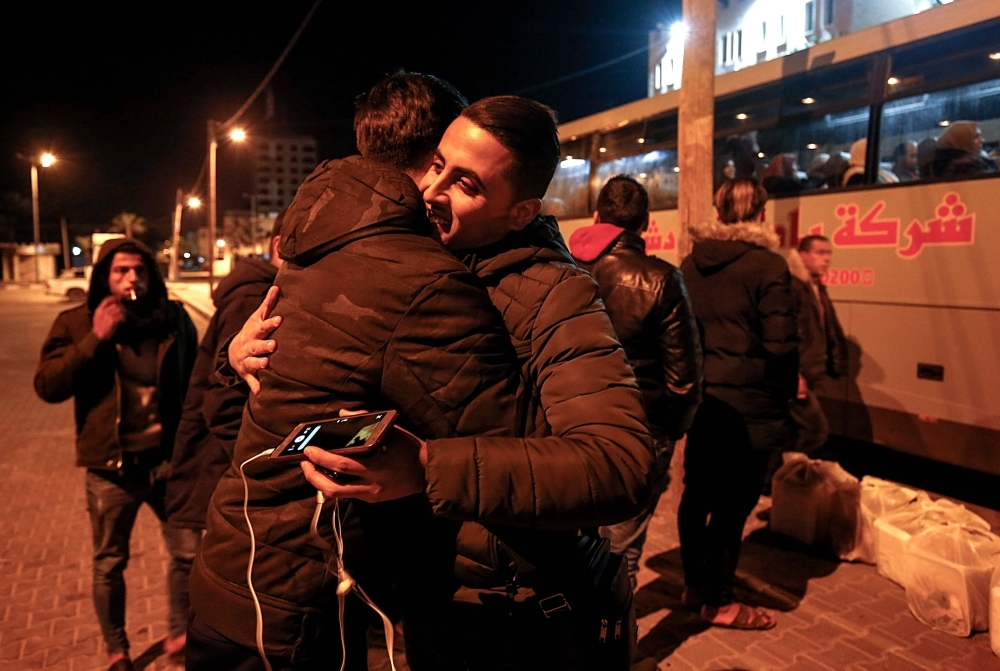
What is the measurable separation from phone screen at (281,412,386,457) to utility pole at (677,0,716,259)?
16.7 feet

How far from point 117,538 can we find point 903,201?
6370 millimetres

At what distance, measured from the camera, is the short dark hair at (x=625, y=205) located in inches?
144

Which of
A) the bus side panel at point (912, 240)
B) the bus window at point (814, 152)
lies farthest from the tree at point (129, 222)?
the bus side panel at point (912, 240)

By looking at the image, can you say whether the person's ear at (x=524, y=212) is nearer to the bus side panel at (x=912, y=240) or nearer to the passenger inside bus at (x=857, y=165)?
the bus side panel at (x=912, y=240)

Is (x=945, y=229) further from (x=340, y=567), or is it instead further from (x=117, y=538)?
(x=117, y=538)

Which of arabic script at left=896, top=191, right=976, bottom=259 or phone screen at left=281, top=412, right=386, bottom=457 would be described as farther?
arabic script at left=896, top=191, right=976, bottom=259

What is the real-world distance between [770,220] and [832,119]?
1.11 meters

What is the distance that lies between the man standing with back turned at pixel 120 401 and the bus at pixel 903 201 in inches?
223

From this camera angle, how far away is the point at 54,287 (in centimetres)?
4438

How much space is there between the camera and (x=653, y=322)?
3.51 m

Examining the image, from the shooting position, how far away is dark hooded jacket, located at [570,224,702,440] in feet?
11.5

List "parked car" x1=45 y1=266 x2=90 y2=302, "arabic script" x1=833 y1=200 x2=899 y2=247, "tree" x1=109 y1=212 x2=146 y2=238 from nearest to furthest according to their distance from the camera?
"arabic script" x1=833 y1=200 x2=899 y2=247
"parked car" x1=45 y1=266 x2=90 y2=302
"tree" x1=109 y1=212 x2=146 y2=238

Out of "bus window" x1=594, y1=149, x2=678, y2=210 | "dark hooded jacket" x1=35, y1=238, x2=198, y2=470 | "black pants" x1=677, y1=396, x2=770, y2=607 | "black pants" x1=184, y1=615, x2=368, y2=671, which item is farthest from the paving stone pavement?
"bus window" x1=594, y1=149, x2=678, y2=210

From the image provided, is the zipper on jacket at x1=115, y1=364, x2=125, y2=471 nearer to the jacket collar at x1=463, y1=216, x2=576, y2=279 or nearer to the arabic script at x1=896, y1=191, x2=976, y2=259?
the jacket collar at x1=463, y1=216, x2=576, y2=279
